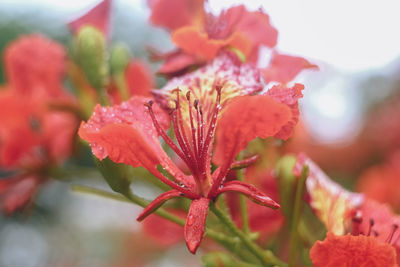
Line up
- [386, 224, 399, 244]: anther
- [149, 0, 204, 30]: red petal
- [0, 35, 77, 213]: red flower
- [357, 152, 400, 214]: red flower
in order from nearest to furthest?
[386, 224, 399, 244]: anther
[149, 0, 204, 30]: red petal
[0, 35, 77, 213]: red flower
[357, 152, 400, 214]: red flower

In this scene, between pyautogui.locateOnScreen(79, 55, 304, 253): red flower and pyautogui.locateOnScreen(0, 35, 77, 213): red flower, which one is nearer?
Result: pyautogui.locateOnScreen(79, 55, 304, 253): red flower

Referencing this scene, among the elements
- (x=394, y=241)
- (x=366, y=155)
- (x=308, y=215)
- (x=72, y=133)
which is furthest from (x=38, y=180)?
(x=366, y=155)

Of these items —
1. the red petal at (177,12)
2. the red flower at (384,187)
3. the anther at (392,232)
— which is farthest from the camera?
the red flower at (384,187)

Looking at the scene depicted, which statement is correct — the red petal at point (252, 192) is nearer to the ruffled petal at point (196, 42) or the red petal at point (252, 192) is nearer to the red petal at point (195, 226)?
the red petal at point (195, 226)

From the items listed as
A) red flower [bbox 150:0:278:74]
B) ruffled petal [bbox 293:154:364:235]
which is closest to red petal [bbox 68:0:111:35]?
red flower [bbox 150:0:278:74]

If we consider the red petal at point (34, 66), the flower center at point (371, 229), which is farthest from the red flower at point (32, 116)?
the flower center at point (371, 229)

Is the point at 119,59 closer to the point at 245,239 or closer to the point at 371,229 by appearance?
the point at 245,239

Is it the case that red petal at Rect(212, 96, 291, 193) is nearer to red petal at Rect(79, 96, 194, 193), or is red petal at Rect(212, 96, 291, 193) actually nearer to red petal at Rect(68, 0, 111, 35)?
red petal at Rect(79, 96, 194, 193)
